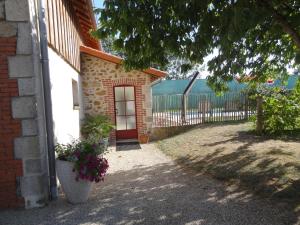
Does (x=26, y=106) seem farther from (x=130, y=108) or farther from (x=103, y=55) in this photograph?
(x=130, y=108)

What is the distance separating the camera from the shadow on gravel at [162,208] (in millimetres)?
3816

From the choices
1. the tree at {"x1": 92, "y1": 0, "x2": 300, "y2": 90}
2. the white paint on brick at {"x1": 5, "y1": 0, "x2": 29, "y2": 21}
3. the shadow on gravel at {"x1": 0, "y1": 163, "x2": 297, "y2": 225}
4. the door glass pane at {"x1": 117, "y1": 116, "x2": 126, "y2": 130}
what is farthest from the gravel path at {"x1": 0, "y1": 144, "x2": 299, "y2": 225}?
the door glass pane at {"x1": 117, "y1": 116, "x2": 126, "y2": 130}

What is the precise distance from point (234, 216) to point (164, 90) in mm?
21674

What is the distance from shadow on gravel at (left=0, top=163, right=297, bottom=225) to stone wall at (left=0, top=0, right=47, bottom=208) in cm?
33

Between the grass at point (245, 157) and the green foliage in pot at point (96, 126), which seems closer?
the grass at point (245, 157)

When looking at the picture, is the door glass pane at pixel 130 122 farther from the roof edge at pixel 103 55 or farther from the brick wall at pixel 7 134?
the brick wall at pixel 7 134

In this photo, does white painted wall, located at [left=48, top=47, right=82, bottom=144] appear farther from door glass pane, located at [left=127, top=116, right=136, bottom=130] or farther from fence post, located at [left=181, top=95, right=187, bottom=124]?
fence post, located at [left=181, top=95, right=187, bottom=124]

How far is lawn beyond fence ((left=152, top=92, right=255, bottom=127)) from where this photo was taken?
12164 millimetres

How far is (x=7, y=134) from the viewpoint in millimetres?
4289

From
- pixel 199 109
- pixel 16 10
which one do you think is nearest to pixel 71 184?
pixel 16 10

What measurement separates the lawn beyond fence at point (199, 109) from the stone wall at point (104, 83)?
1627mm

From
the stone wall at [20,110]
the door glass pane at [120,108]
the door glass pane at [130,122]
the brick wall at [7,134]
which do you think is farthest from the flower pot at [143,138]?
the brick wall at [7,134]

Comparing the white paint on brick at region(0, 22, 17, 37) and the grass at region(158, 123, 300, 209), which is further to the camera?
the grass at region(158, 123, 300, 209)

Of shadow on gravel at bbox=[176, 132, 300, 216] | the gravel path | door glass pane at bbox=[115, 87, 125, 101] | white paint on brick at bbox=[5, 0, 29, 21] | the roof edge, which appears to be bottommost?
the gravel path
